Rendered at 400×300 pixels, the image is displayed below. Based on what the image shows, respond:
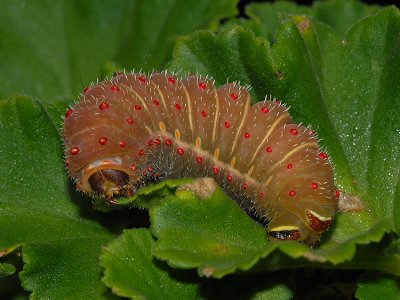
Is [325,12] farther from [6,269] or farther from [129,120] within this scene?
[6,269]

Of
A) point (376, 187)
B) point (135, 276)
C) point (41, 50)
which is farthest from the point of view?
point (41, 50)

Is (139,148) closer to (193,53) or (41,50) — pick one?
(193,53)

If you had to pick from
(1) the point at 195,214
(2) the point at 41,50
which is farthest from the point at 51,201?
(2) the point at 41,50

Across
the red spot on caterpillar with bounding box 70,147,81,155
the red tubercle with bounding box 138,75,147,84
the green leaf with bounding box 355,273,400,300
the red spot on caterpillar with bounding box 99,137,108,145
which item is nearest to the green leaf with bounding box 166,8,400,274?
the red tubercle with bounding box 138,75,147,84

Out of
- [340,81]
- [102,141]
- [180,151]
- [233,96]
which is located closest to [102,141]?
[102,141]

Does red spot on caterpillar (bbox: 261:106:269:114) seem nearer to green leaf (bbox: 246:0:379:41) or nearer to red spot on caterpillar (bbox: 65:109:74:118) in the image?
red spot on caterpillar (bbox: 65:109:74:118)

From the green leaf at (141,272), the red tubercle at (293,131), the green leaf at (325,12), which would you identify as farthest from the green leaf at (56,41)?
the green leaf at (141,272)
